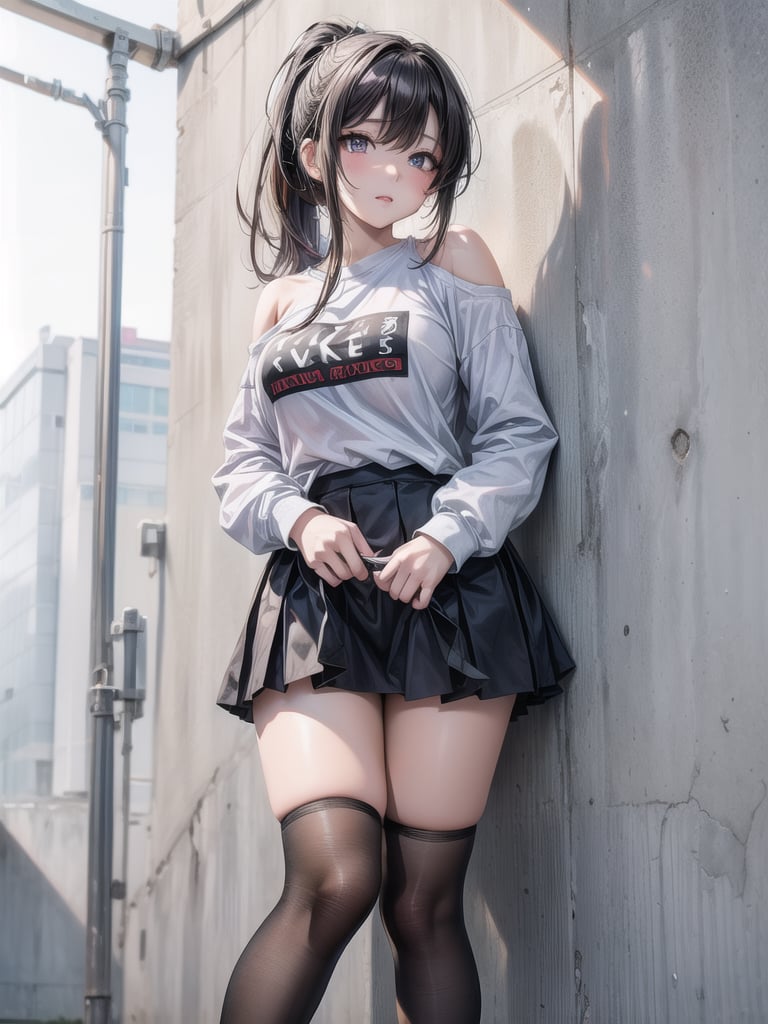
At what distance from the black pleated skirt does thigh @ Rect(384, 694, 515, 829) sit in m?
0.04

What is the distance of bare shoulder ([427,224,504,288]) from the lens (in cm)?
184

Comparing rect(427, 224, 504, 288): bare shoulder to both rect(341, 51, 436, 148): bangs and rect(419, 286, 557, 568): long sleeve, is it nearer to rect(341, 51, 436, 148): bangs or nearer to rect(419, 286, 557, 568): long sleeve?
rect(419, 286, 557, 568): long sleeve

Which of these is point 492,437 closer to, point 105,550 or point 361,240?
point 361,240

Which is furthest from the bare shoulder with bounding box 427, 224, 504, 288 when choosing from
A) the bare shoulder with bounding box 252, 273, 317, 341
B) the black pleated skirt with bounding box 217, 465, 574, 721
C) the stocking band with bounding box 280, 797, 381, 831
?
the stocking band with bounding box 280, 797, 381, 831

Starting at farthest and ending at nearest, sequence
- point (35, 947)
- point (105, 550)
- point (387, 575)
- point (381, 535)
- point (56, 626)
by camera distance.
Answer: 1. point (56, 626)
2. point (35, 947)
3. point (105, 550)
4. point (381, 535)
5. point (387, 575)

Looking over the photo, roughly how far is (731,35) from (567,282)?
442mm

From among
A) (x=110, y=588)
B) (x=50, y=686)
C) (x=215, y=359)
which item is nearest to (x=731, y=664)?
(x=215, y=359)

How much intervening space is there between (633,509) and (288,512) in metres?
0.51

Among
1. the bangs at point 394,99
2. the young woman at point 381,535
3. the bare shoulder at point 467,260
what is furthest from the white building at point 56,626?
the bangs at point 394,99

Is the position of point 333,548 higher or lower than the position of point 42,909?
higher

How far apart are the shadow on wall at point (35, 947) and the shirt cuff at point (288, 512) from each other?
205 cm

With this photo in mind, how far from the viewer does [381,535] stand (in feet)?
5.55

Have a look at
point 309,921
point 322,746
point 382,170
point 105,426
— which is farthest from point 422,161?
point 105,426

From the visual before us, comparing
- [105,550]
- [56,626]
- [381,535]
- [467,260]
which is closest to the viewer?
[381,535]
